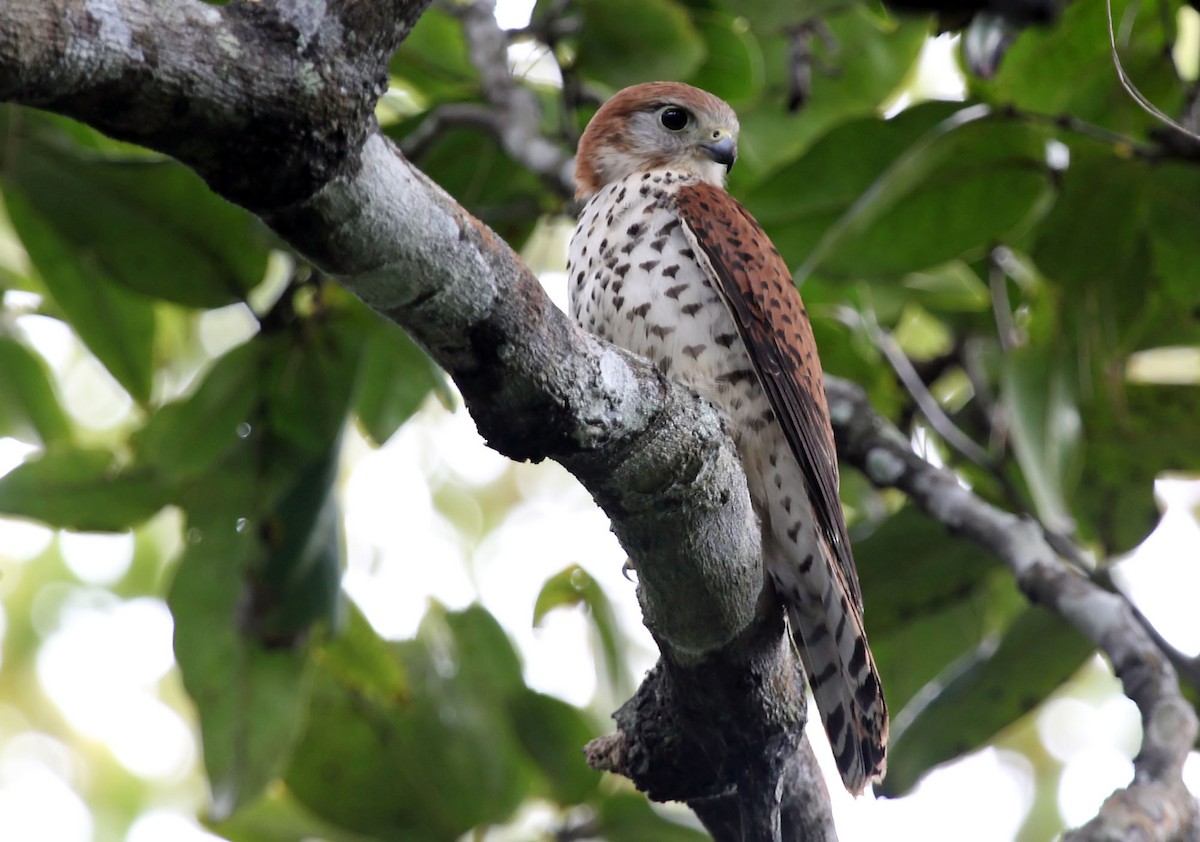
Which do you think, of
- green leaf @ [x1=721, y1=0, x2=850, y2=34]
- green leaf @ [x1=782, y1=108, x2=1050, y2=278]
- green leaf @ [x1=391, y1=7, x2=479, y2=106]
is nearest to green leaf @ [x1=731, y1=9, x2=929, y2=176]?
green leaf @ [x1=721, y1=0, x2=850, y2=34]

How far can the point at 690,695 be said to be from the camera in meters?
2.59

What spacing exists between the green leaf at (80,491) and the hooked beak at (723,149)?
2.07m

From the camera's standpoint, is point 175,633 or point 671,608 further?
point 175,633

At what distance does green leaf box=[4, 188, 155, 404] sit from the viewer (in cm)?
419

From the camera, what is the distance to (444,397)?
12.6ft

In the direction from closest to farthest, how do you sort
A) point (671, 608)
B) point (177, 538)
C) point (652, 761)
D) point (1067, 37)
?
1. point (671, 608)
2. point (652, 761)
3. point (1067, 37)
4. point (177, 538)

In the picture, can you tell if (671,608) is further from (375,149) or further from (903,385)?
(903,385)

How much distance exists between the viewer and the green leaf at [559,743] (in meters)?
4.12

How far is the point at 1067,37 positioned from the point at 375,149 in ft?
9.88

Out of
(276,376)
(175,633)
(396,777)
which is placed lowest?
(396,777)

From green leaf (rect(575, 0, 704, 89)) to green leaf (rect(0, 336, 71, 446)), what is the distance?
2.09 m

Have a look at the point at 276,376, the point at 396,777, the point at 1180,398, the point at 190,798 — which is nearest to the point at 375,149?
the point at 276,376

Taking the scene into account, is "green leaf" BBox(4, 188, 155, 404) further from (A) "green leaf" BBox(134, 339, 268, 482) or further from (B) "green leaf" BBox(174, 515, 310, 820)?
(B) "green leaf" BBox(174, 515, 310, 820)

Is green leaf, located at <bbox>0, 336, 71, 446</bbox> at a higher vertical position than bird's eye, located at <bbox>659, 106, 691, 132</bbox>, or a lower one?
lower
